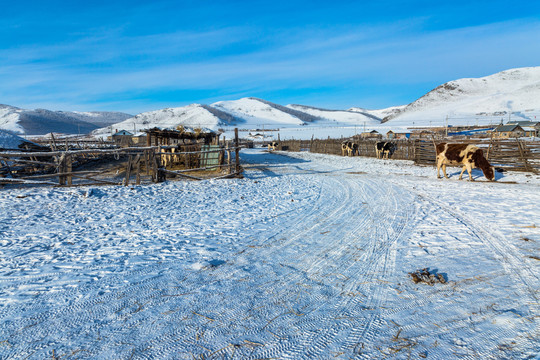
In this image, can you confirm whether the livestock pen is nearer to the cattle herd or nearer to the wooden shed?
the wooden shed

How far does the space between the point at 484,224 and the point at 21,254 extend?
7.94 m

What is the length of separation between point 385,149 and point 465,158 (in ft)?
41.3

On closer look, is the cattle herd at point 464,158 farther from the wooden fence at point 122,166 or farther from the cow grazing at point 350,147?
the cow grazing at point 350,147

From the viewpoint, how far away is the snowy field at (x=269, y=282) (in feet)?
7.69

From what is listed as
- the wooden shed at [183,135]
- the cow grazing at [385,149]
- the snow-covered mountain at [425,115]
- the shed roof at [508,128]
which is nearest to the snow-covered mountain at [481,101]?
the snow-covered mountain at [425,115]

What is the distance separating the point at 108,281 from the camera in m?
3.42

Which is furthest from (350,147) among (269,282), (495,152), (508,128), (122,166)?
(508,128)

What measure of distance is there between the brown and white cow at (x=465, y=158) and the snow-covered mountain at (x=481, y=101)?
8589 centimetres

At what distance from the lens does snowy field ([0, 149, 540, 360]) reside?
92.3 inches

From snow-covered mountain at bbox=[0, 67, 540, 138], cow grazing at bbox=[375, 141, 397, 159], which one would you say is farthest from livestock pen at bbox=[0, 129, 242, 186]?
snow-covered mountain at bbox=[0, 67, 540, 138]

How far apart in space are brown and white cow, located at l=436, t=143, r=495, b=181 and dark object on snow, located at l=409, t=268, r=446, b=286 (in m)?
9.97

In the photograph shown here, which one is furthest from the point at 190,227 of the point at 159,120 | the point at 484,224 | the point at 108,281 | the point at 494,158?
the point at 159,120

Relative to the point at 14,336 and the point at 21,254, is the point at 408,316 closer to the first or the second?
the point at 14,336

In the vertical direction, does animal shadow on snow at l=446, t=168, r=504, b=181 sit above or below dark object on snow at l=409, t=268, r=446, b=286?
above
